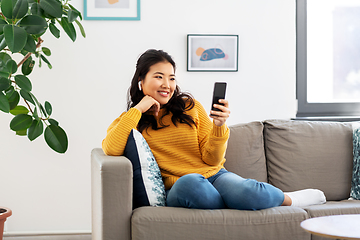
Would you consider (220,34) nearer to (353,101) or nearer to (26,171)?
(353,101)

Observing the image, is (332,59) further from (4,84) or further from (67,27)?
(4,84)

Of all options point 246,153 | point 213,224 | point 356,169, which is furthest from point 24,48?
point 356,169

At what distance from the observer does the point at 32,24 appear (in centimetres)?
152

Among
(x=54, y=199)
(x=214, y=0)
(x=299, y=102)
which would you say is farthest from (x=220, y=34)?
(x=54, y=199)

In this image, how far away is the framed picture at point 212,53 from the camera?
Answer: 2.38 m

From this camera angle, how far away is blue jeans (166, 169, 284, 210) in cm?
147

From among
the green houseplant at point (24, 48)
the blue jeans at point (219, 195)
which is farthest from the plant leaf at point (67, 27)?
the blue jeans at point (219, 195)

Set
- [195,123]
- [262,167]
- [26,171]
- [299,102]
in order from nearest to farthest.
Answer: [195,123] → [262,167] → [26,171] → [299,102]

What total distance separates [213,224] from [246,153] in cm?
64

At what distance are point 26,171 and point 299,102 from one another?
72.6 inches

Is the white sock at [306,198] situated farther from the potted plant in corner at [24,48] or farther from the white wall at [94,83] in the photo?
the potted plant in corner at [24,48]

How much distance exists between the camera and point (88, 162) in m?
2.36

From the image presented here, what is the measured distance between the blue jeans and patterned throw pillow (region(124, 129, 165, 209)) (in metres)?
0.06

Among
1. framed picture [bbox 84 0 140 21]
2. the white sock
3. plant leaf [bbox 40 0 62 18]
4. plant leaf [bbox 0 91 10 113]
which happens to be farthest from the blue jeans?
framed picture [bbox 84 0 140 21]
